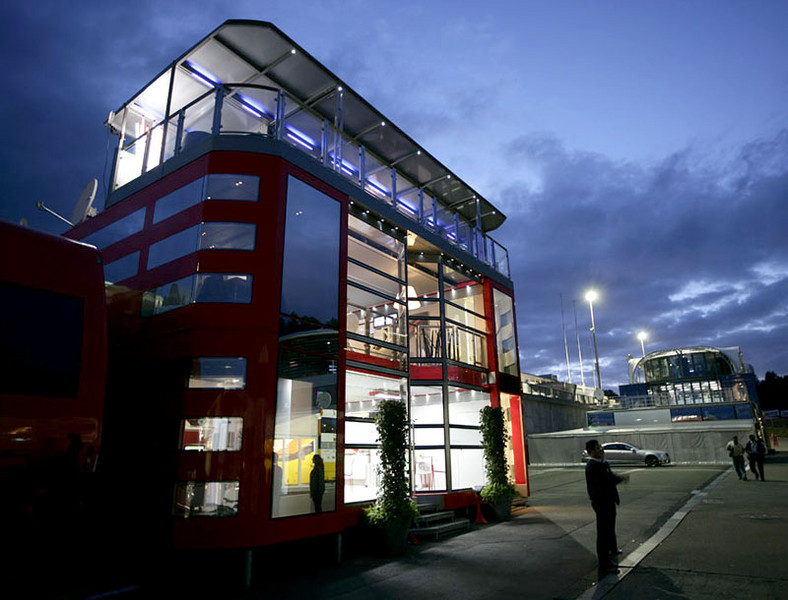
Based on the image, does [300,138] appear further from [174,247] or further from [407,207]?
[174,247]

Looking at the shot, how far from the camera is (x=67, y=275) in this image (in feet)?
18.5

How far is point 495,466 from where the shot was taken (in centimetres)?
1315

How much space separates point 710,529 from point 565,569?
425cm

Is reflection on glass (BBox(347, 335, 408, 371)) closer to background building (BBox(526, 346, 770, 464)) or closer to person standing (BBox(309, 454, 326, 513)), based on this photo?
person standing (BBox(309, 454, 326, 513))

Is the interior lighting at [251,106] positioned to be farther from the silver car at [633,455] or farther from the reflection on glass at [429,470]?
the silver car at [633,455]

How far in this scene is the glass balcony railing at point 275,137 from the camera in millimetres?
10386

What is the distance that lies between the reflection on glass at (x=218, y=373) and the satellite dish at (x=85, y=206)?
7.11m

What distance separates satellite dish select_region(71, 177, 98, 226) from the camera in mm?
12852

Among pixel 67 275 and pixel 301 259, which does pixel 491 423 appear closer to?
pixel 301 259

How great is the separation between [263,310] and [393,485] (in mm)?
4310

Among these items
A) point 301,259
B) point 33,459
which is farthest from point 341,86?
point 33,459

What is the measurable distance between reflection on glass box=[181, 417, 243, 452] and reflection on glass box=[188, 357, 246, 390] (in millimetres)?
541

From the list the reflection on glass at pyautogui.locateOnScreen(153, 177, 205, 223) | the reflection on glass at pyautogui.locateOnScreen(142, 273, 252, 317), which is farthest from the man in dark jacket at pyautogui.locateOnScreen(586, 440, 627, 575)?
the reflection on glass at pyautogui.locateOnScreen(153, 177, 205, 223)

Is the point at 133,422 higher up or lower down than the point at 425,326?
lower down
